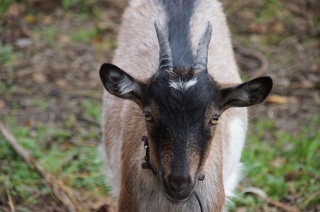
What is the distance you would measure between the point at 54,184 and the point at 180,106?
8.71ft

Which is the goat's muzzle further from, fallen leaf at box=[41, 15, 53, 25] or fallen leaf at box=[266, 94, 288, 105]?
fallen leaf at box=[41, 15, 53, 25]

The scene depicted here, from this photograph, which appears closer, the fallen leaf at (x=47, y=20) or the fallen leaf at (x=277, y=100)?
the fallen leaf at (x=277, y=100)

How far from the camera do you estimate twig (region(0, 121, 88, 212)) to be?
255 inches

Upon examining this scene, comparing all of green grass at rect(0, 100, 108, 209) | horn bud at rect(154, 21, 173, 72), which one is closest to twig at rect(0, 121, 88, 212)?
green grass at rect(0, 100, 108, 209)

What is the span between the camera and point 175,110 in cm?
439

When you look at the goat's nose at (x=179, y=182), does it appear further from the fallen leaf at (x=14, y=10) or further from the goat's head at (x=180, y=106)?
the fallen leaf at (x=14, y=10)

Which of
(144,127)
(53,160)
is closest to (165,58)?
(144,127)

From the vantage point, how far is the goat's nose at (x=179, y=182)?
168 inches

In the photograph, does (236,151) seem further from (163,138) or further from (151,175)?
(163,138)

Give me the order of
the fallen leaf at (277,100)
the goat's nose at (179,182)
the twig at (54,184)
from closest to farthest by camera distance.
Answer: the goat's nose at (179,182), the twig at (54,184), the fallen leaf at (277,100)

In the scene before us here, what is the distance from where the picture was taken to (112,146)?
6.10 metres

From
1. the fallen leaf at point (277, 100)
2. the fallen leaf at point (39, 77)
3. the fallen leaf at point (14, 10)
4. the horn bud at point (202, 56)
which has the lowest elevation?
the fallen leaf at point (277, 100)

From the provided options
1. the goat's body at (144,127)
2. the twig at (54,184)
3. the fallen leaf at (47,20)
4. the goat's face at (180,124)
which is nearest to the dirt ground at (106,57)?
the fallen leaf at (47,20)

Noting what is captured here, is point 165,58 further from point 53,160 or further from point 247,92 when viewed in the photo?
point 53,160
